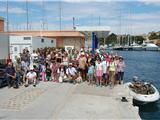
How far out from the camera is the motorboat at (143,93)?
808 inches

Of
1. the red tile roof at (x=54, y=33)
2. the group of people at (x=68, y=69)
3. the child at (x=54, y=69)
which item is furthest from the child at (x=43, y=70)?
the red tile roof at (x=54, y=33)

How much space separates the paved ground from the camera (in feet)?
41.2

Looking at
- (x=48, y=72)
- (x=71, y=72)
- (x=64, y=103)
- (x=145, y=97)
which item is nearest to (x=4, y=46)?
(x=48, y=72)

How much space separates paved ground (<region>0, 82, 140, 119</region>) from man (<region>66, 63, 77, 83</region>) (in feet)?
2.39

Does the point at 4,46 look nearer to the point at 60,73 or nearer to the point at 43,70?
the point at 43,70

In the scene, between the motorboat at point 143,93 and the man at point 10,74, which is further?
the motorboat at point 143,93

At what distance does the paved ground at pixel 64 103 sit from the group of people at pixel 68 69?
0.75m

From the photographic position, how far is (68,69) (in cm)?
1925

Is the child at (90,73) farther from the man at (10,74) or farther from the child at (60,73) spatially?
the man at (10,74)

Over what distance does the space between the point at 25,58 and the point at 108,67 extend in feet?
16.3

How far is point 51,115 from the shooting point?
40.3 ft

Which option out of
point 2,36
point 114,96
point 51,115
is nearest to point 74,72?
point 114,96

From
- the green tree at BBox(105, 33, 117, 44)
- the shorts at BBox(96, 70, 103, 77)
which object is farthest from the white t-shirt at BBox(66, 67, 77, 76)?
the green tree at BBox(105, 33, 117, 44)

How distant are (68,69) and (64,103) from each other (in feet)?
16.7
